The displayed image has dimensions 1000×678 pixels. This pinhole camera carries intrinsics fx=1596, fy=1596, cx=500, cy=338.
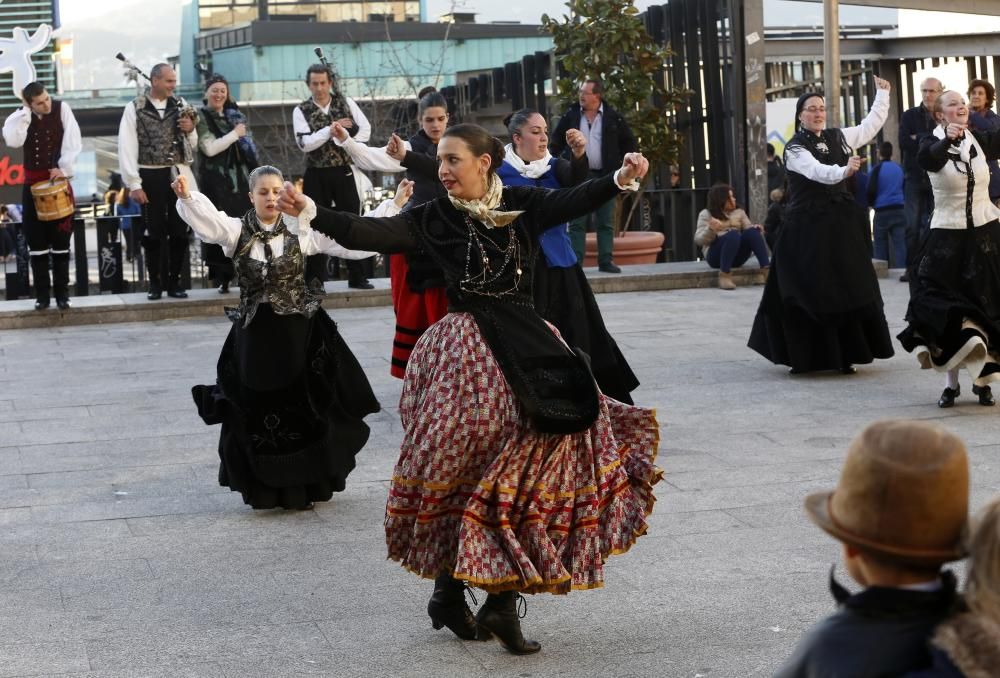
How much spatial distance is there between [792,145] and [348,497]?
13.2 feet

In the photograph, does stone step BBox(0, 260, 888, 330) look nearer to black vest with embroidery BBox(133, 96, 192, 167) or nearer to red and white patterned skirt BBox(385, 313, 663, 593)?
black vest with embroidery BBox(133, 96, 192, 167)

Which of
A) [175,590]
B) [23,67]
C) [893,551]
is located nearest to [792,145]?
[175,590]

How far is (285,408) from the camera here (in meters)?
6.67

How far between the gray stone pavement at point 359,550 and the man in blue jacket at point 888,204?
645 cm

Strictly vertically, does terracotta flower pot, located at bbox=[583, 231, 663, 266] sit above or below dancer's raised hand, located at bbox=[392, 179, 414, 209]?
below

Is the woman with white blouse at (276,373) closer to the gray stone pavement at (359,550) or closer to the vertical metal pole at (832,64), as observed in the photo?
the gray stone pavement at (359,550)

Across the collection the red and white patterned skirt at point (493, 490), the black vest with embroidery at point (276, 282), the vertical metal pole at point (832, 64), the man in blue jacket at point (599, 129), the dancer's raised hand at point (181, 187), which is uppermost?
the vertical metal pole at point (832, 64)

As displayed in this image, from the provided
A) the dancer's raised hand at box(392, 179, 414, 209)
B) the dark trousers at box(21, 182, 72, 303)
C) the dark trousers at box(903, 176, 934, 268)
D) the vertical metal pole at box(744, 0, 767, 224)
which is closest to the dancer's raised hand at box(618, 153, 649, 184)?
the dancer's raised hand at box(392, 179, 414, 209)

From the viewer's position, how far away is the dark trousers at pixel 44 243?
13055 mm

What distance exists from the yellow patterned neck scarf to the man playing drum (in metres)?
8.68

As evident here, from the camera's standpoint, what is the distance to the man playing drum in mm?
12844

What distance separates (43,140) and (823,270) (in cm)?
660

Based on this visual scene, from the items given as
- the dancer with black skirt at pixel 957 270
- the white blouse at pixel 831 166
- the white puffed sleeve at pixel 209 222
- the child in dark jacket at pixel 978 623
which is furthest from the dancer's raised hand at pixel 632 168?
the white blouse at pixel 831 166

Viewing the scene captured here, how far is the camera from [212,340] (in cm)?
1255
